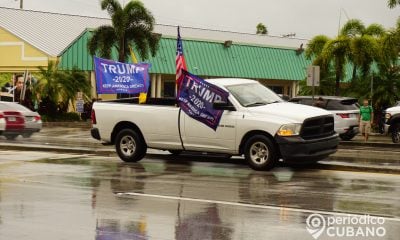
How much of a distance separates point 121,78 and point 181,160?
16.6 feet

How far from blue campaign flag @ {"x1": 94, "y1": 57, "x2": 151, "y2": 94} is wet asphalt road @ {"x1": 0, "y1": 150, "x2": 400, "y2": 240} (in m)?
5.24

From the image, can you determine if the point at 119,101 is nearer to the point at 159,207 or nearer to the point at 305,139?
the point at 305,139

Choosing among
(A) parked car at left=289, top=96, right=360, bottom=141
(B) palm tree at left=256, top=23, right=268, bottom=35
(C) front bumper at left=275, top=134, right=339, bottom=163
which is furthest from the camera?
(B) palm tree at left=256, top=23, right=268, bottom=35

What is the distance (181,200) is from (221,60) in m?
45.2

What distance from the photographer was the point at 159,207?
9.93m

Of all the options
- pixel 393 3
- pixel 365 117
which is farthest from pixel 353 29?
pixel 365 117

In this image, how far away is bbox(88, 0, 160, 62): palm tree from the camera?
4194 centimetres

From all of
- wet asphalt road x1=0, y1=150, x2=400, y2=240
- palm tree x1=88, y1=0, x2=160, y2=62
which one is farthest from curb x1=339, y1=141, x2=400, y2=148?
palm tree x1=88, y1=0, x2=160, y2=62

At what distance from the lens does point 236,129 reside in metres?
15.2

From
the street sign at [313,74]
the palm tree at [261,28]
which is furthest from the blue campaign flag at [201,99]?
the palm tree at [261,28]

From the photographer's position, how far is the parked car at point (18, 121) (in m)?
26.1

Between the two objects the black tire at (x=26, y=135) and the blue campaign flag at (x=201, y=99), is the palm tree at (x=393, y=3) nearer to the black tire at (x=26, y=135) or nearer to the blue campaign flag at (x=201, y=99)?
the black tire at (x=26, y=135)

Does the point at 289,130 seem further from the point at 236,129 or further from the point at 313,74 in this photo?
the point at 313,74

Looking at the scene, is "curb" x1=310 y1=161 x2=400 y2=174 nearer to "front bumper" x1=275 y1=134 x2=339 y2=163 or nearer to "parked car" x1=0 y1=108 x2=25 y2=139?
"front bumper" x1=275 y1=134 x2=339 y2=163
